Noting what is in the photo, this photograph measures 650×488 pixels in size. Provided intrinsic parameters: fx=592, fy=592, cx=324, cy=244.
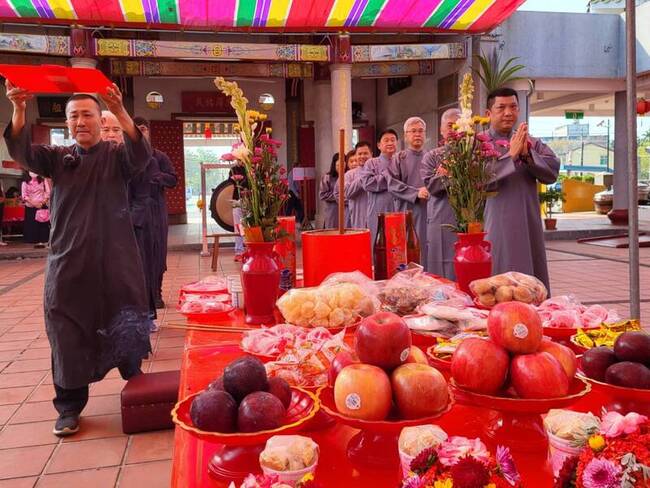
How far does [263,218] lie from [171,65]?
922cm

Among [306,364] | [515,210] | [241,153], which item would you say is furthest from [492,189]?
[306,364]

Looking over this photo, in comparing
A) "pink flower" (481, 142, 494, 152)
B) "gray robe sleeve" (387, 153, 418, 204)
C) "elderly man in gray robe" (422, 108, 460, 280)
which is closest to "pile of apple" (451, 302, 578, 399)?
"pink flower" (481, 142, 494, 152)

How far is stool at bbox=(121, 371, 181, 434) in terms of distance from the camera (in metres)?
2.48

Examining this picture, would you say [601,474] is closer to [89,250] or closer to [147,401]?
[89,250]

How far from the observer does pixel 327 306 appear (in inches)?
58.8

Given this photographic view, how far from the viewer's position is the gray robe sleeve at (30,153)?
2168 mm

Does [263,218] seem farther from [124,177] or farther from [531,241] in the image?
[531,241]

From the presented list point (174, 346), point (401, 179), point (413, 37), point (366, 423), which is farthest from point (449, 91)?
point (366, 423)

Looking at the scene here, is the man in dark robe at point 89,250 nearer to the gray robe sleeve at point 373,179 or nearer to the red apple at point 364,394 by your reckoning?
the red apple at point 364,394

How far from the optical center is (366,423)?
78cm

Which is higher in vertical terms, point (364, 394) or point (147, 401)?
point (364, 394)

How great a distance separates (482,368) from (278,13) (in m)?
8.19

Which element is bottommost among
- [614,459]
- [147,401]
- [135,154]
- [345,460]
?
[147,401]

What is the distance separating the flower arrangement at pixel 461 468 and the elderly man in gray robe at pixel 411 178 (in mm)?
3679
